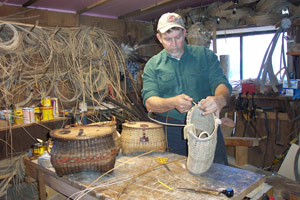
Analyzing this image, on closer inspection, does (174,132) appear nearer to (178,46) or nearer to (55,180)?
(178,46)

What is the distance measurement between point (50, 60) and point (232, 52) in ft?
10.1

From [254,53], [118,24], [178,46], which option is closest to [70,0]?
[118,24]

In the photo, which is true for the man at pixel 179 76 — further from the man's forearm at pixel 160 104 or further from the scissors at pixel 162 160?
the scissors at pixel 162 160

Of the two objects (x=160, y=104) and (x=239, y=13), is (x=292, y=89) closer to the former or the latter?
(x=239, y=13)

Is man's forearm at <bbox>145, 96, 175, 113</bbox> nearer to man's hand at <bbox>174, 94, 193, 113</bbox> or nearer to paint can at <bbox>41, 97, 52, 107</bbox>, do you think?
man's hand at <bbox>174, 94, 193, 113</bbox>

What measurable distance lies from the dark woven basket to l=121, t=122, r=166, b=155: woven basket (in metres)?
0.34

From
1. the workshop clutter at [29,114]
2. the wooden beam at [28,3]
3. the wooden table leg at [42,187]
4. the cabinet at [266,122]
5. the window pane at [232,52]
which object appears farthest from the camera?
the window pane at [232,52]

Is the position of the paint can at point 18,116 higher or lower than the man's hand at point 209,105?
lower

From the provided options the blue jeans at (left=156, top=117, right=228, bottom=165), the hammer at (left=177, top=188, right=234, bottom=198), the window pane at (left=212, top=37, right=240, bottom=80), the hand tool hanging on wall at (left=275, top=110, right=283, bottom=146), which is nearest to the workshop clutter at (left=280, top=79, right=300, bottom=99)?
the hand tool hanging on wall at (left=275, top=110, right=283, bottom=146)

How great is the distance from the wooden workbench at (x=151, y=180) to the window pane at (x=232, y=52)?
3308 millimetres

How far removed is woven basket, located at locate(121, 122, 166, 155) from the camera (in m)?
1.87

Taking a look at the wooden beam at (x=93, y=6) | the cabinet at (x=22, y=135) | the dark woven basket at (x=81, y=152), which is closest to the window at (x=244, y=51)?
the wooden beam at (x=93, y=6)

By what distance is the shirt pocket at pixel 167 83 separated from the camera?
82.9 inches

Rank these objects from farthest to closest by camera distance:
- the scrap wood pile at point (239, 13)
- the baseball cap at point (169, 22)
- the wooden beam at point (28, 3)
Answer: the scrap wood pile at point (239, 13)
the wooden beam at point (28, 3)
the baseball cap at point (169, 22)
